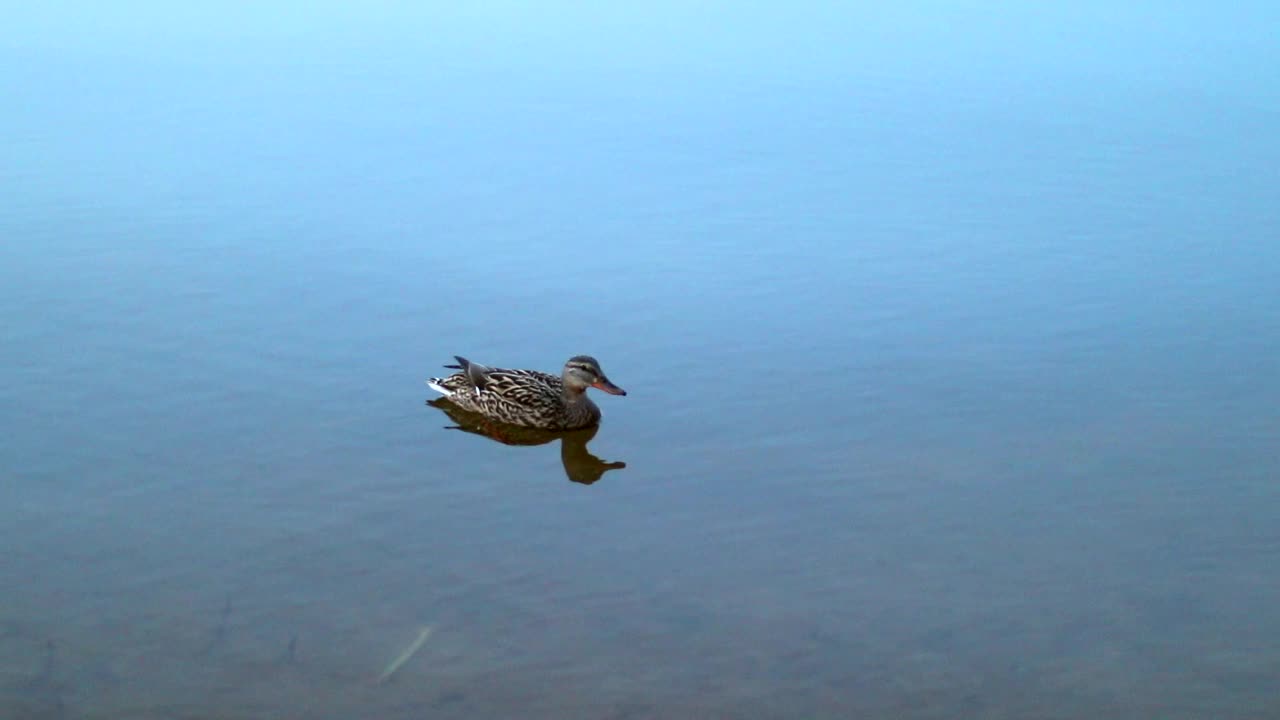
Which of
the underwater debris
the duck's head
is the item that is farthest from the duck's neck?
the underwater debris

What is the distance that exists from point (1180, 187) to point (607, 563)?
25.3ft

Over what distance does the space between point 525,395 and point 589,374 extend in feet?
1.38

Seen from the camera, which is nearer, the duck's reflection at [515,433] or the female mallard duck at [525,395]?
the duck's reflection at [515,433]

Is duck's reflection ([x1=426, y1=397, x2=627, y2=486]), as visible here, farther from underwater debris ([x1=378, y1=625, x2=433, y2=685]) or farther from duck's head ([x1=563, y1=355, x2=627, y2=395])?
underwater debris ([x1=378, y1=625, x2=433, y2=685])

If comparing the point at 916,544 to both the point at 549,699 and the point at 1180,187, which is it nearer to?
the point at 549,699

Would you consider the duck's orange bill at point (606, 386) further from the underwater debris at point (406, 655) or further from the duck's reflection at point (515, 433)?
the underwater debris at point (406, 655)

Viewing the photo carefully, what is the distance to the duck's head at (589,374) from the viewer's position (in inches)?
367

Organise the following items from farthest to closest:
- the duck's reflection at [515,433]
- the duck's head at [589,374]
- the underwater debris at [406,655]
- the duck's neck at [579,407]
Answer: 1. the duck's neck at [579,407]
2. the duck's head at [589,374]
3. the duck's reflection at [515,433]
4. the underwater debris at [406,655]

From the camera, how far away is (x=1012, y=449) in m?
8.43

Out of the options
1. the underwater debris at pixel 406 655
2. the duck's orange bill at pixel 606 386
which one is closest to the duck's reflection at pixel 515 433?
the duck's orange bill at pixel 606 386

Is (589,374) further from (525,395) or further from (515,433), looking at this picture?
(515,433)

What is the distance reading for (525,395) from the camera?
373 inches

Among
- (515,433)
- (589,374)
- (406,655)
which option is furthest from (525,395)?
(406,655)

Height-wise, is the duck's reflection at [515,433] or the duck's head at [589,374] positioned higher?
Result: the duck's head at [589,374]
